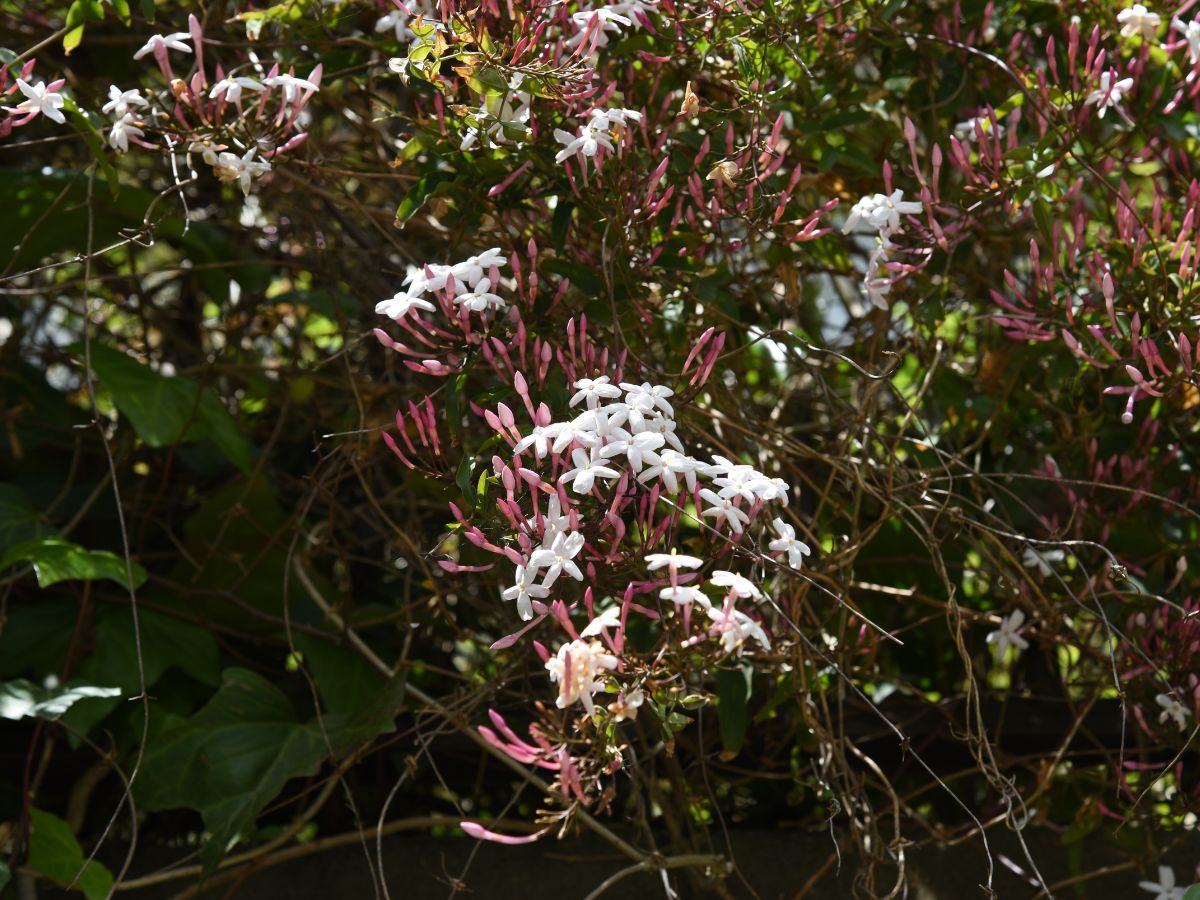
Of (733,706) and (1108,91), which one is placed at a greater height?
(1108,91)

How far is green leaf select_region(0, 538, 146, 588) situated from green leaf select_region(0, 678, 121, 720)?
0.42 ft

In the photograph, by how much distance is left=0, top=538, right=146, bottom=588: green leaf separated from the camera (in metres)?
1.49

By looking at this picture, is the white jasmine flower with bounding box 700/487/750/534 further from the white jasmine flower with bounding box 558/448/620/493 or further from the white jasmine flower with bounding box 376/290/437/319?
the white jasmine flower with bounding box 376/290/437/319

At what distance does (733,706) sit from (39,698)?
0.82m

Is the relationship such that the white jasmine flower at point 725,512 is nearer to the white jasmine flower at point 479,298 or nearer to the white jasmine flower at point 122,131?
the white jasmine flower at point 479,298

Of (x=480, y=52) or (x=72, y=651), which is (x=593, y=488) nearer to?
(x=480, y=52)

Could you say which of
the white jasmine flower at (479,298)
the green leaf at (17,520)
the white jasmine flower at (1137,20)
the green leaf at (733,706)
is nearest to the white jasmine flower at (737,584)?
the white jasmine flower at (479,298)

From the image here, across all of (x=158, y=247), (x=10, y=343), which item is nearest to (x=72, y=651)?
(x=10, y=343)

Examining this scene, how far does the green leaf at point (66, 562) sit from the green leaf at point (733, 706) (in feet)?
2.29

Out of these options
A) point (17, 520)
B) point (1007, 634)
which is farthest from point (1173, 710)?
point (17, 520)

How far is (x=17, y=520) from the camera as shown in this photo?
5.73ft

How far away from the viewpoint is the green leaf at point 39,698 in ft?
4.73

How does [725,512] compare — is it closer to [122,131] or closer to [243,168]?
[243,168]

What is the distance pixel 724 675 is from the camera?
147 cm
